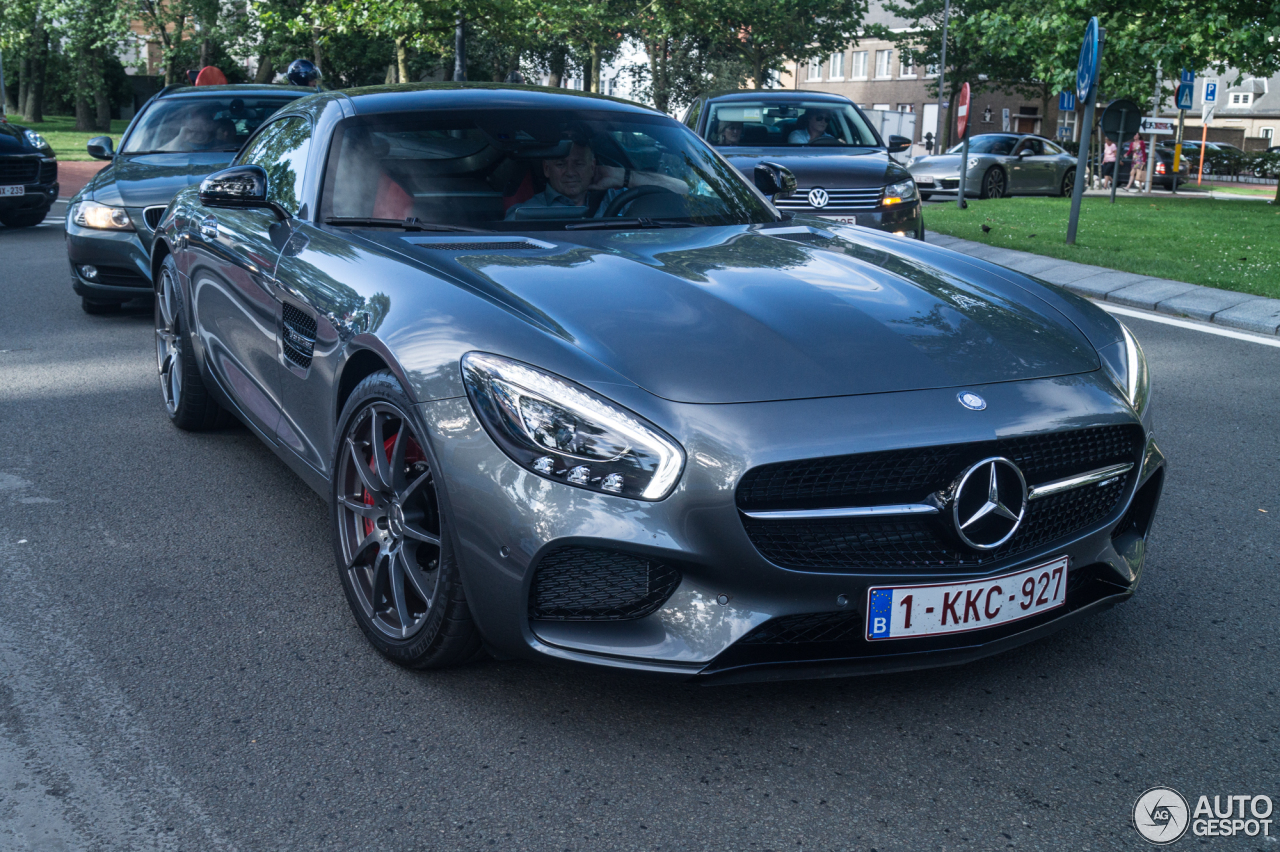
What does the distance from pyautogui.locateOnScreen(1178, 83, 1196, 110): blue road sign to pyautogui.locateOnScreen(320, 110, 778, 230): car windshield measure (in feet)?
76.6

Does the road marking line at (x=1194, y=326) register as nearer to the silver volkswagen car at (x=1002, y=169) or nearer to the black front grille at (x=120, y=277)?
the black front grille at (x=120, y=277)

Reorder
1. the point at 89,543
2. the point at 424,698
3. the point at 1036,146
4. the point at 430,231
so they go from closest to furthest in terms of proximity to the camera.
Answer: the point at 424,698, the point at 430,231, the point at 89,543, the point at 1036,146

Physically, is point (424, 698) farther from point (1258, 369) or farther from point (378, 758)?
point (1258, 369)

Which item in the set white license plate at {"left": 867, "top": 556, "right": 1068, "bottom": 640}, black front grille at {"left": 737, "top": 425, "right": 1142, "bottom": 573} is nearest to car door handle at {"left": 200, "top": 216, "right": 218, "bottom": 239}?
black front grille at {"left": 737, "top": 425, "right": 1142, "bottom": 573}

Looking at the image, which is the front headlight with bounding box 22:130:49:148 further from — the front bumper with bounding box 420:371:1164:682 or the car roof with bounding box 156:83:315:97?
the front bumper with bounding box 420:371:1164:682

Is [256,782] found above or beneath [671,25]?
beneath

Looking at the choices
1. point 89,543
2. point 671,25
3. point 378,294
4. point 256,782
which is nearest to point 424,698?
point 256,782

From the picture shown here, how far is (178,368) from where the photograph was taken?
532 centimetres

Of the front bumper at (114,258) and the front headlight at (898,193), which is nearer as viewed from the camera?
the front bumper at (114,258)

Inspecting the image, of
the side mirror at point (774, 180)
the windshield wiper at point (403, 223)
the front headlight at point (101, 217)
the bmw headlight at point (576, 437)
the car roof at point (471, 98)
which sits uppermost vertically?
the car roof at point (471, 98)

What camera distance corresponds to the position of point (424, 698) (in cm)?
292

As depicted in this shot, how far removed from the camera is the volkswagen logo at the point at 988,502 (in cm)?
262

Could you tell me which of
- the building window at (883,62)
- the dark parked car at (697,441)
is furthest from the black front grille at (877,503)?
the building window at (883,62)

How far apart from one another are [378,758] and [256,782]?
25cm
